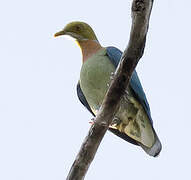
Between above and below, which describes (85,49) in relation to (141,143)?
above

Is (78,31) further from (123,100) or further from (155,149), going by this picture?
(155,149)

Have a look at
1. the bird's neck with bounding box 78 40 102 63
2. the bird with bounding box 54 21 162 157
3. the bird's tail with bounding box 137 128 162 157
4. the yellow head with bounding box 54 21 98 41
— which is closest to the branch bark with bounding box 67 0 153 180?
the bird with bounding box 54 21 162 157

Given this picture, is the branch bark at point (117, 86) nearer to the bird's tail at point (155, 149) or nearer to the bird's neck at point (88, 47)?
the bird's tail at point (155, 149)

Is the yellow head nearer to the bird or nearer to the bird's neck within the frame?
the bird's neck

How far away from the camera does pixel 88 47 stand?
8125 mm

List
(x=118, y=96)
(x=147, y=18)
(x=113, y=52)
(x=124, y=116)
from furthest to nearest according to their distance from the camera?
(x=113, y=52) < (x=124, y=116) < (x=118, y=96) < (x=147, y=18)

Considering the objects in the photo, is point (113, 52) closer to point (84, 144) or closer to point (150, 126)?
point (150, 126)

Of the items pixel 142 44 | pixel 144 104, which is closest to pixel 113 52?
pixel 144 104

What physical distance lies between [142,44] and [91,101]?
2.78 metres

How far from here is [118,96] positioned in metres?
5.23

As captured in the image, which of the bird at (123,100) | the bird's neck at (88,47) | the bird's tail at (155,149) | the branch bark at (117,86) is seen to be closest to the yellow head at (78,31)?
the bird's neck at (88,47)

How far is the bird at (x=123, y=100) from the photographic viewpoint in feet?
23.5

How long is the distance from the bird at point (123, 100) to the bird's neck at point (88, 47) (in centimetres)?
6

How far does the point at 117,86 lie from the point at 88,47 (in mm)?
3036
